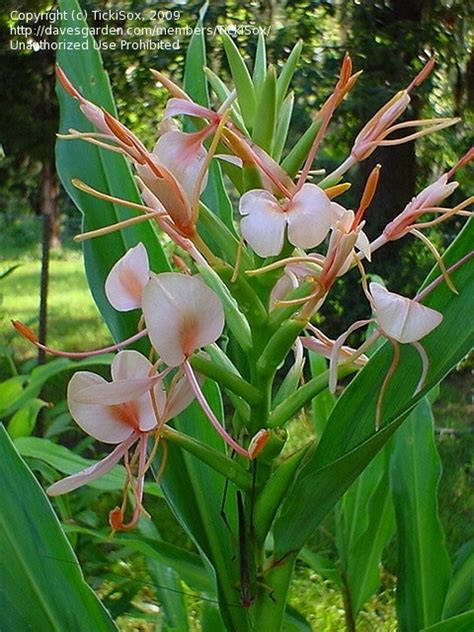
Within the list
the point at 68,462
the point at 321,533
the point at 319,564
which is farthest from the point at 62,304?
the point at 319,564

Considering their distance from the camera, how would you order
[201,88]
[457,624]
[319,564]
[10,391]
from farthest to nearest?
[10,391] → [319,564] → [201,88] → [457,624]

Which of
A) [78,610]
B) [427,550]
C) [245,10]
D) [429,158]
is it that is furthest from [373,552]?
[429,158]

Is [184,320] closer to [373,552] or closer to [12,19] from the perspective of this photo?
[373,552]

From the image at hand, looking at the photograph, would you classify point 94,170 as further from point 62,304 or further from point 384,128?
point 62,304

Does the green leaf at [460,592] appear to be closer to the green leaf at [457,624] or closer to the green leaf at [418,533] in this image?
the green leaf at [418,533]

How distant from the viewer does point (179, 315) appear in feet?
1.00

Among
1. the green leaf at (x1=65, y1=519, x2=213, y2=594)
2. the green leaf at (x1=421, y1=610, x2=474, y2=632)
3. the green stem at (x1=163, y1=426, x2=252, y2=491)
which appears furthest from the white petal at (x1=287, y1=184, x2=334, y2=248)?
the green leaf at (x1=65, y1=519, x2=213, y2=594)

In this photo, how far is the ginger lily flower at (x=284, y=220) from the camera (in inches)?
11.9

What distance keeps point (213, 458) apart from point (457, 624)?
0.54ft

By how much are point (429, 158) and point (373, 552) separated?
2041mm

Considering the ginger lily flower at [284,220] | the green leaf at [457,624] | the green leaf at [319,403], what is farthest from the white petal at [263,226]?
the green leaf at [319,403]

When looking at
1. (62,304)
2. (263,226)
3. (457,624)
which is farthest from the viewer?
(62,304)

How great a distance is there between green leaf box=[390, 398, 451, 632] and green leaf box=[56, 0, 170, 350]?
0.84 feet

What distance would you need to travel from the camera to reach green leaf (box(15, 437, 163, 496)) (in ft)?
2.64
